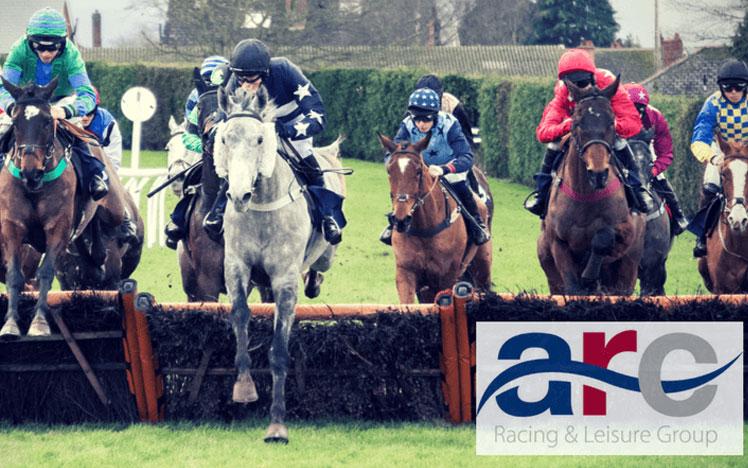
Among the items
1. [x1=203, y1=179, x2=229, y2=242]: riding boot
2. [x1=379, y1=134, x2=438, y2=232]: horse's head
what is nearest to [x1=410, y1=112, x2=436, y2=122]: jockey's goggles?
[x1=379, y1=134, x2=438, y2=232]: horse's head

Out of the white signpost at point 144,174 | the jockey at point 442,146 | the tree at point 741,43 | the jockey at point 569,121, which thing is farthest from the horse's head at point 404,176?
the tree at point 741,43

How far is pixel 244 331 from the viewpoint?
8.91 meters

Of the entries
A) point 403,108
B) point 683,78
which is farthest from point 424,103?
point 683,78

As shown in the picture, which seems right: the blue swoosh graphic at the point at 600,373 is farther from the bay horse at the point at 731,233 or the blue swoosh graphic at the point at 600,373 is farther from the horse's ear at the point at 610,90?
the horse's ear at the point at 610,90

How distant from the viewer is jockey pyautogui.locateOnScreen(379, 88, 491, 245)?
11.3 meters

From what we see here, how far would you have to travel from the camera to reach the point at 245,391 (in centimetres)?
874

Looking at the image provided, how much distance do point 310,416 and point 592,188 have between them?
9.22ft

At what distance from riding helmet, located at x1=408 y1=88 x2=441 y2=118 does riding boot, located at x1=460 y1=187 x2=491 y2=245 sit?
2.89ft

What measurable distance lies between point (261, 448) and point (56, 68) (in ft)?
11.7

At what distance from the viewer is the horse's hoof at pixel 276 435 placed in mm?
8680

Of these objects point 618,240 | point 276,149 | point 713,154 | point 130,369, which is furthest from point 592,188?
point 130,369

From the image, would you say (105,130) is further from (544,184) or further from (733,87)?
(733,87)

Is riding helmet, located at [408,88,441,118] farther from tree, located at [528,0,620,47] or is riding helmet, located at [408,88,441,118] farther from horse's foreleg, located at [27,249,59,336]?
tree, located at [528,0,620,47]

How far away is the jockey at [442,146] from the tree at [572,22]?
50588 mm
